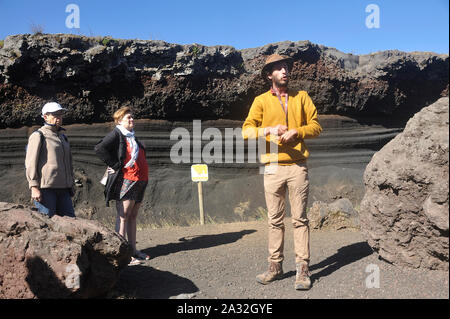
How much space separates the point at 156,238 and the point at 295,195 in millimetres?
2922

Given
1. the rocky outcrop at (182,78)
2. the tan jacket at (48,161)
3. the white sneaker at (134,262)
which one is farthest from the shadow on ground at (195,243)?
the rocky outcrop at (182,78)

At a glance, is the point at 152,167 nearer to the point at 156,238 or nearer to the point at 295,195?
the point at 156,238

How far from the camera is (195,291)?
138 inches

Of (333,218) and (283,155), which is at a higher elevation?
(283,155)

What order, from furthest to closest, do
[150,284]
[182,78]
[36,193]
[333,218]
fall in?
1. [182,78]
2. [333,218]
3. [36,193]
4. [150,284]

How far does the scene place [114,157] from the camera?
173 inches

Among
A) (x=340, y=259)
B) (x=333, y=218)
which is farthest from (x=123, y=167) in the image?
(x=333, y=218)

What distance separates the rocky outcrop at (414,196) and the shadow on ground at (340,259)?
379 mm

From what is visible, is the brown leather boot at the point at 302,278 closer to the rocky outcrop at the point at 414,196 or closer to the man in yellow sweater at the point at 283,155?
the man in yellow sweater at the point at 283,155

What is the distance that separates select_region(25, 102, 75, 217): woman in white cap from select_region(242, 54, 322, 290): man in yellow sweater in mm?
1887

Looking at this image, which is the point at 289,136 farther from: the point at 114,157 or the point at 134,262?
the point at 134,262

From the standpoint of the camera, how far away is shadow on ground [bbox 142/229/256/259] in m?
5.04

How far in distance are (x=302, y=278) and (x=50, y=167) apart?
2.55 m

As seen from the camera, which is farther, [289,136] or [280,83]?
[280,83]
